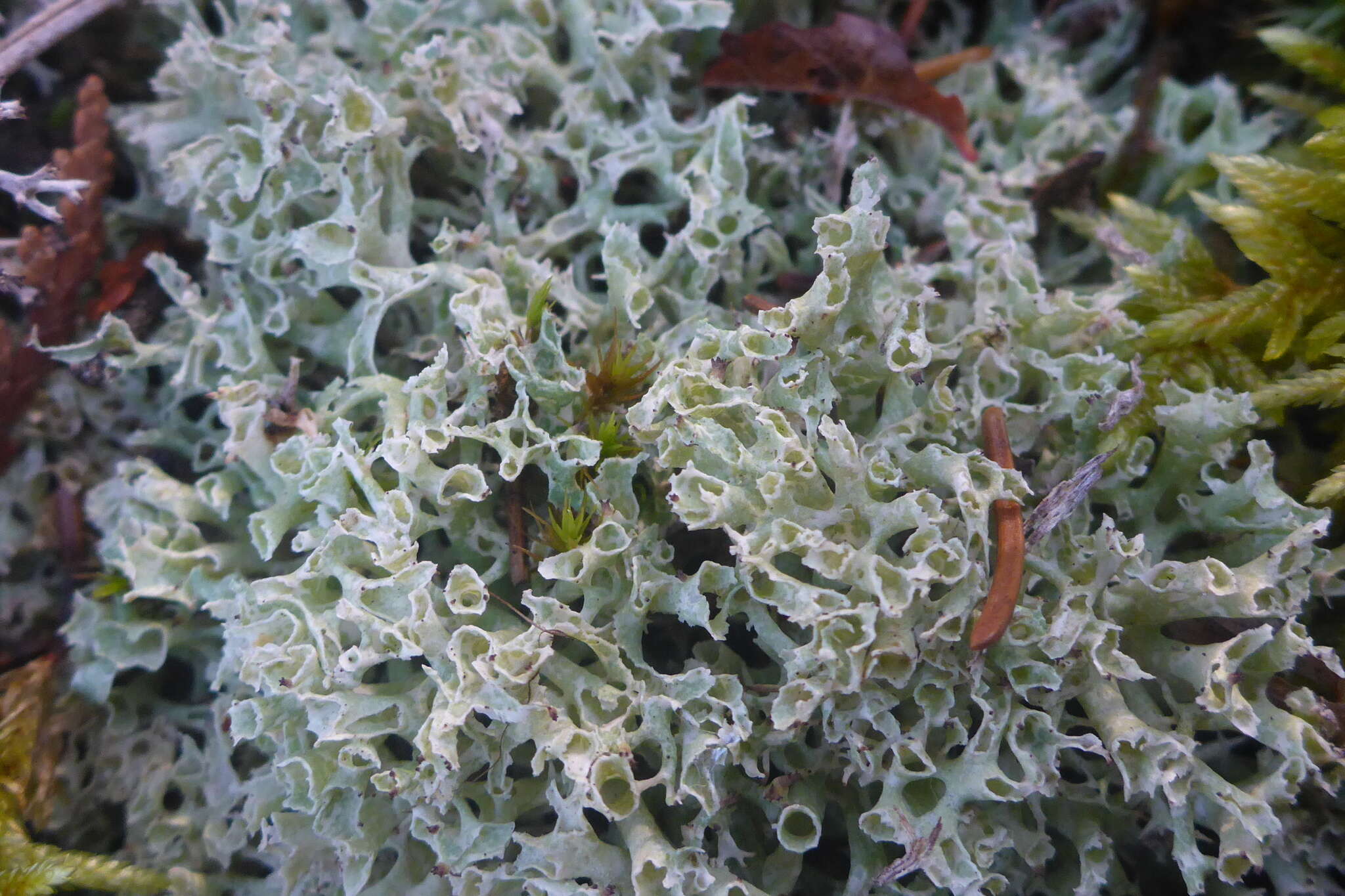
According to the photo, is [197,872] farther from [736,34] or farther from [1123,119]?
[1123,119]

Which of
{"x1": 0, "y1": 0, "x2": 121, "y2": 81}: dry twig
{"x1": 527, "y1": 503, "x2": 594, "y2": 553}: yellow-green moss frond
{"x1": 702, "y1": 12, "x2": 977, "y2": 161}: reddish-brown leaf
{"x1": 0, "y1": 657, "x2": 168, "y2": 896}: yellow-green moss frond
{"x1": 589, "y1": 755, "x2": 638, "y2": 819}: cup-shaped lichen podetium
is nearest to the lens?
{"x1": 589, "y1": 755, "x2": 638, "y2": 819}: cup-shaped lichen podetium

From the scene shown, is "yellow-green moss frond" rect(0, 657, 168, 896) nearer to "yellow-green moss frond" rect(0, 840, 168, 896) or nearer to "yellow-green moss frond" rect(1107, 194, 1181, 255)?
"yellow-green moss frond" rect(0, 840, 168, 896)

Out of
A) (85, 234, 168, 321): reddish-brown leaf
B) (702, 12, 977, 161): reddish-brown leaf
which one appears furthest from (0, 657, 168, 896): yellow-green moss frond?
(702, 12, 977, 161): reddish-brown leaf

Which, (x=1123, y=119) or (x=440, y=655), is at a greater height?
(x=1123, y=119)

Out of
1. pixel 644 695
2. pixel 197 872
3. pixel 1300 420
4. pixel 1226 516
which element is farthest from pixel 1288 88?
pixel 197 872

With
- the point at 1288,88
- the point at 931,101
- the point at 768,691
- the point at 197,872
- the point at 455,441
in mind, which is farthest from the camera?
the point at 1288,88

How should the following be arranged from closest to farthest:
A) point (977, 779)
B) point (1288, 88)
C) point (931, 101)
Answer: point (977, 779), point (931, 101), point (1288, 88)

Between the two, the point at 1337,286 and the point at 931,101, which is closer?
the point at 1337,286
